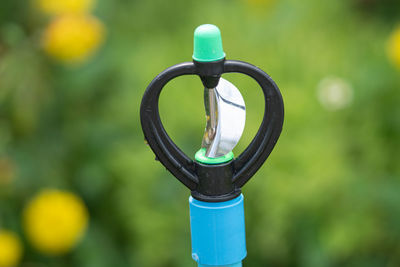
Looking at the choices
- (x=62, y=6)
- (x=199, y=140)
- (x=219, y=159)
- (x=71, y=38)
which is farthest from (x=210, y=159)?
(x=62, y=6)

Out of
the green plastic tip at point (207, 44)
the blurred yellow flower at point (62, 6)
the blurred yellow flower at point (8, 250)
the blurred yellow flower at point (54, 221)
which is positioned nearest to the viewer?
the green plastic tip at point (207, 44)

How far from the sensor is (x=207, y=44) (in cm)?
58

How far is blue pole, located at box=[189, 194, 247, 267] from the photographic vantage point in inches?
24.7

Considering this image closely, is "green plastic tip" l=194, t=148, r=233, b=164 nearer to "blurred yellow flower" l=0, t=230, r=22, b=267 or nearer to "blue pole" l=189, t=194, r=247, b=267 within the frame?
"blue pole" l=189, t=194, r=247, b=267

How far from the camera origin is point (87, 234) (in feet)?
6.00

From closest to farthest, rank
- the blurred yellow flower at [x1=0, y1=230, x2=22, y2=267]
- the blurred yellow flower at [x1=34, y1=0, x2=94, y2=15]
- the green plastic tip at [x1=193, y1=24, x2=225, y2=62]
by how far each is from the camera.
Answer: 1. the green plastic tip at [x1=193, y1=24, x2=225, y2=62]
2. the blurred yellow flower at [x1=0, y1=230, x2=22, y2=267]
3. the blurred yellow flower at [x1=34, y1=0, x2=94, y2=15]

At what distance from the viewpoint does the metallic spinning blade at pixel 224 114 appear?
24.0 inches

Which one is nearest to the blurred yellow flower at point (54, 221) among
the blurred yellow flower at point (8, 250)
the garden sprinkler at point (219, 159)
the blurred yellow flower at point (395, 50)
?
the blurred yellow flower at point (8, 250)

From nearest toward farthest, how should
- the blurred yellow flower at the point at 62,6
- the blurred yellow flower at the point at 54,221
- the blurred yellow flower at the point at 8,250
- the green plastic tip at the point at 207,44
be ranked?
1. the green plastic tip at the point at 207,44
2. the blurred yellow flower at the point at 8,250
3. the blurred yellow flower at the point at 54,221
4. the blurred yellow flower at the point at 62,6

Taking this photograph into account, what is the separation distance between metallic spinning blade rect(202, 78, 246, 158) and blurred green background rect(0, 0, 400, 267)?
3.28 feet

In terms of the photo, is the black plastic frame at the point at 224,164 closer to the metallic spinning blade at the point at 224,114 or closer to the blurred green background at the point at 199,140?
the metallic spinning blade at the point at 224,114

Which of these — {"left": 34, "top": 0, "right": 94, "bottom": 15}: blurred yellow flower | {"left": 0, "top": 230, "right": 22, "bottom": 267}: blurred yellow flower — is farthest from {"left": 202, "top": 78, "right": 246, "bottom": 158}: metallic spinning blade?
{"left": 34, "top": 0, "right": 94, "bottom": 15}: blurred yellow flower

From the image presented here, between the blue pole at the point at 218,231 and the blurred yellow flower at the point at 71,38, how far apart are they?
1.24 metres

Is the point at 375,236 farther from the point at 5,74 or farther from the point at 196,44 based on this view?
the point at 196,44
